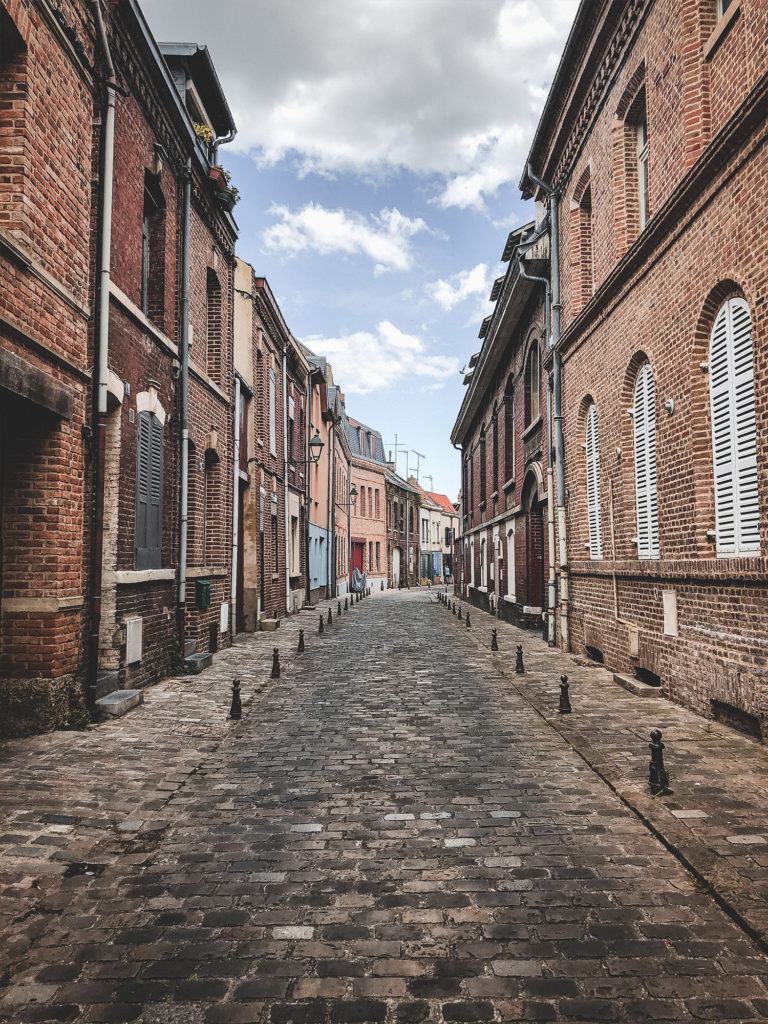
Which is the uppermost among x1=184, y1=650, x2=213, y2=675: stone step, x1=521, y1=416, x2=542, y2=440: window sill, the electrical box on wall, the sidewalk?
x1=521, y1=416, x2=542, y2=440: window sill

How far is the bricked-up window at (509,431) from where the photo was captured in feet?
67.2

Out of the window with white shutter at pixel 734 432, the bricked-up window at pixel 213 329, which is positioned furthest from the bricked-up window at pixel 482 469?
the window with white shutter at pixel 734 432

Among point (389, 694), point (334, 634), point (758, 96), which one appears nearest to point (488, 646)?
point (334, 634)

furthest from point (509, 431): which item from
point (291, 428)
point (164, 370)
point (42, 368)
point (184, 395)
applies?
point (42, 368)

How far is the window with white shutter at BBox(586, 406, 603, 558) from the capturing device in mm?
11781

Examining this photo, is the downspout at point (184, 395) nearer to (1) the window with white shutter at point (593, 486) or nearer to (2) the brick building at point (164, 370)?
(2) the brick building at point (164, 370)

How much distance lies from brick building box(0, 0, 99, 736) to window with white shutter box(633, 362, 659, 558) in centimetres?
668

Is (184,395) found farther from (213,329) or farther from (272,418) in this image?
(272,418)

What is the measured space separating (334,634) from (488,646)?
4.15 meters

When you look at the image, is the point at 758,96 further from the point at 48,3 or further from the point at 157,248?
the point at 157,248

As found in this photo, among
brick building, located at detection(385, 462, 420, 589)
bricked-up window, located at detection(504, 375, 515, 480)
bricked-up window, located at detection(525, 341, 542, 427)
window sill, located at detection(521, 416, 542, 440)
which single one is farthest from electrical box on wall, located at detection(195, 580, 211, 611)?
brick building, located at detection(385, 462, 420, 589)

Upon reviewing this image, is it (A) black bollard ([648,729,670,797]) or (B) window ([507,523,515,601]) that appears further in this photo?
(B) window ([507,523,515,601])

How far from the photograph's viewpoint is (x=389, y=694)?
9250mm

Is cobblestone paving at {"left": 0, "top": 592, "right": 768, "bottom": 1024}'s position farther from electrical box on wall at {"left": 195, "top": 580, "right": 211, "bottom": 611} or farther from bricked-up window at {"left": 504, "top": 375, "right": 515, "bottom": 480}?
bricked-up window at {"left": 504, "top": 375, "right": 515, "bottom": 480}
